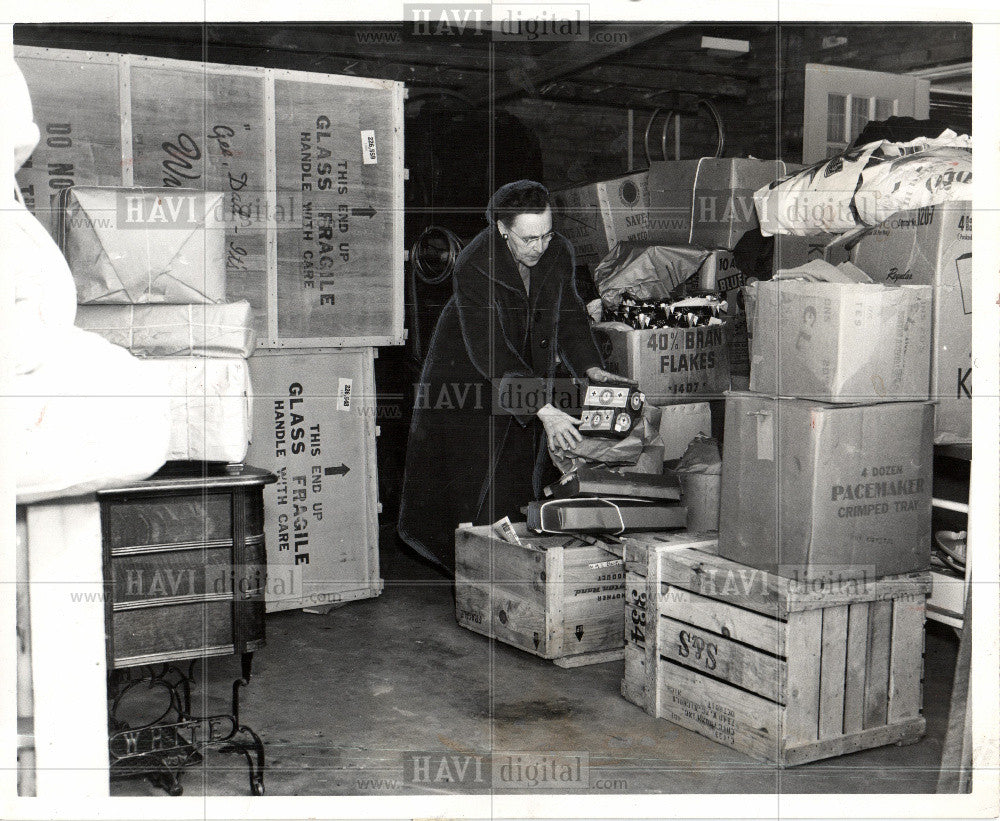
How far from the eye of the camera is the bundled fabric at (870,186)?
3.30m

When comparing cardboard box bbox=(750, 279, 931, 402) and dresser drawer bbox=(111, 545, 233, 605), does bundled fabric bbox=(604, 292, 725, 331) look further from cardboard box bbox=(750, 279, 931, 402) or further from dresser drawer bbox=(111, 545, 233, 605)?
dresser drawer bbox=(111, 545, 233, 605)

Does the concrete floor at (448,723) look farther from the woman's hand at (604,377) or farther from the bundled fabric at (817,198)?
the bundled fabric at (817,198)

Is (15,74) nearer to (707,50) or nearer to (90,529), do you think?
(90,529)

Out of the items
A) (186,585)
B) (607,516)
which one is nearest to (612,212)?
(607,516)

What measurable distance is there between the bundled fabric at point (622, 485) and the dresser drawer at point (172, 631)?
1296 millimetres

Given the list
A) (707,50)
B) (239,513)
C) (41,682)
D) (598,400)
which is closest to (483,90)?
(707,50)

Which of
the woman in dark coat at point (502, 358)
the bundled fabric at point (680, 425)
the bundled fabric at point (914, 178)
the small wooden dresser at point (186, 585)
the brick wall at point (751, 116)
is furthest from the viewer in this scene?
the brick wall at point (751, 116)

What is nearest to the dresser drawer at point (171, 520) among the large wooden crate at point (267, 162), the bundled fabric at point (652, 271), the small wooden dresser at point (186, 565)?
the small wooden dresser at point (186, 565)

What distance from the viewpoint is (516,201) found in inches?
172

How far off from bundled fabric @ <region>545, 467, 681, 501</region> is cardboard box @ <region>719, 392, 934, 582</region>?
1.98 ft

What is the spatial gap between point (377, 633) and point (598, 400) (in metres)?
1.34

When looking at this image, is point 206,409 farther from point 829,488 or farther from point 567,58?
point 567,58

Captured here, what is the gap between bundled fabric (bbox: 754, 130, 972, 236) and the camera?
3.30 m

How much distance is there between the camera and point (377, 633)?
4336 mm
